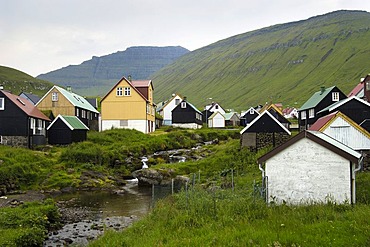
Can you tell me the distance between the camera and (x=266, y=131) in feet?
134

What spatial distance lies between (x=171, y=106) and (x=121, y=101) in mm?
39802

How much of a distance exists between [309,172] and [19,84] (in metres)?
133

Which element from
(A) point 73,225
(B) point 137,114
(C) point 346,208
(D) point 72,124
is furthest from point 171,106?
(C) point 346,208

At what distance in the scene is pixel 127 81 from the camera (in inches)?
2467

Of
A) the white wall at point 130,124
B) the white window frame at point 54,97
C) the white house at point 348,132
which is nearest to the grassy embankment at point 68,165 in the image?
the white wall at point 130,124

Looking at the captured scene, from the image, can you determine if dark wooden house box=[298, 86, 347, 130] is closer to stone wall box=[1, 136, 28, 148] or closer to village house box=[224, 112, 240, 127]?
stone wall box=[1, 136, 28, 148]

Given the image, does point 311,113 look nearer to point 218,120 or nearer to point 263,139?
point 263,139

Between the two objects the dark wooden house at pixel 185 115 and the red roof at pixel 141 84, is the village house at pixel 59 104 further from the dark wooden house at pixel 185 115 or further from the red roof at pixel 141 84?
the dark wooden house at pixel 185 115

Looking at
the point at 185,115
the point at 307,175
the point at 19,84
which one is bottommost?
the point at 307,175

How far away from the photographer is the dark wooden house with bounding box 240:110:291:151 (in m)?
40.7

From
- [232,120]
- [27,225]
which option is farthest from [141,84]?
[27,225]

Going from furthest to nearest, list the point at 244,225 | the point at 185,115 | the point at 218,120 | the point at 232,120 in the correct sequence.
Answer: the point at 232,120, the point at 218,120, the point at 185,115, the point at 244,225

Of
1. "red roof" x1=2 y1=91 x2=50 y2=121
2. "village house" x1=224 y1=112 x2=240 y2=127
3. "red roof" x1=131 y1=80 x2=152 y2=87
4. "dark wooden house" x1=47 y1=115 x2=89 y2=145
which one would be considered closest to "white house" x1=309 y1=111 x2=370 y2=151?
"dark wooden house" x1=47 y1=115 x2=89 y2=145

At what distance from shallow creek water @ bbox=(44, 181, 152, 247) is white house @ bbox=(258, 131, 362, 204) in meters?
8.48
